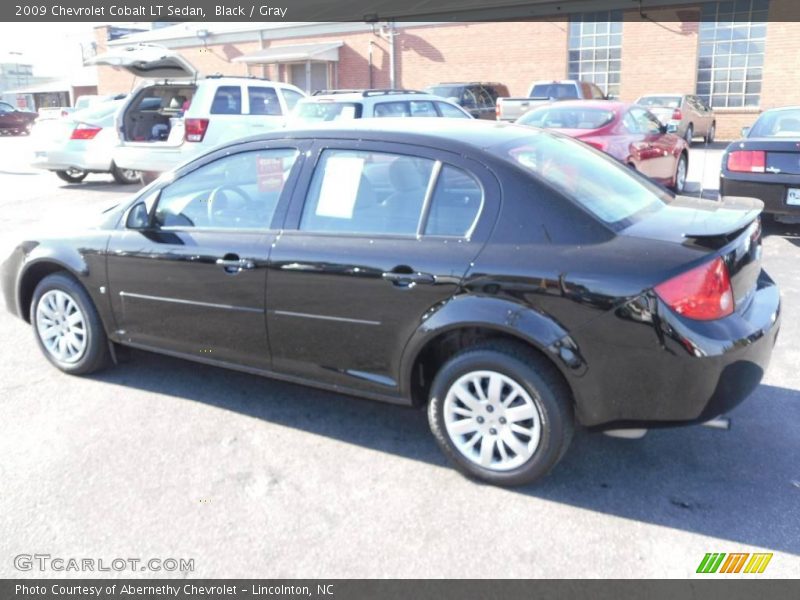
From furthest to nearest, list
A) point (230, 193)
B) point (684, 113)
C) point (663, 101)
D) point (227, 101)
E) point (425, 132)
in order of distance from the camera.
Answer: point (663, 101) < point (684, 113) < point (227, 101) < point (230, 193) < point (425, 132)

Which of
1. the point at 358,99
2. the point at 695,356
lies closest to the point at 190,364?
the point at 695,356

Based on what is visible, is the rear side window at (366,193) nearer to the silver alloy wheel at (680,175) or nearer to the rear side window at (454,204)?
the rear side window at (454,204)

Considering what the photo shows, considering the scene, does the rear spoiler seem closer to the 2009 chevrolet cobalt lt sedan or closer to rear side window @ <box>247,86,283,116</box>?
the 2009 chevrolet cobalt lt sedan

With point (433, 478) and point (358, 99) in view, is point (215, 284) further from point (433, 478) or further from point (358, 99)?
point (358, 99)

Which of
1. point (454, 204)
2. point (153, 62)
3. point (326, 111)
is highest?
point (153, 62)

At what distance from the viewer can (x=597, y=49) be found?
982 inches

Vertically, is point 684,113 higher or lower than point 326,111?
lower

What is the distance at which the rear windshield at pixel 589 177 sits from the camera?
3455 millimetres

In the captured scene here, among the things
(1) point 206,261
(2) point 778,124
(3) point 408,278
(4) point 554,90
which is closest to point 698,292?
(3) point 408,278

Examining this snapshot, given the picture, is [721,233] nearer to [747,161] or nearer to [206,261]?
[206,261]

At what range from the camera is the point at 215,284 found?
13.3ft

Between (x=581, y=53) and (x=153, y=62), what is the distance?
1791cm

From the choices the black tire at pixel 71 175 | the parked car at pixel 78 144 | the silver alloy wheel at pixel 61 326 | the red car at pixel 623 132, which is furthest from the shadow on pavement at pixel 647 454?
the black tire at pixel 71 175

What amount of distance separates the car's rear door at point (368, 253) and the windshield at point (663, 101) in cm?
1781
